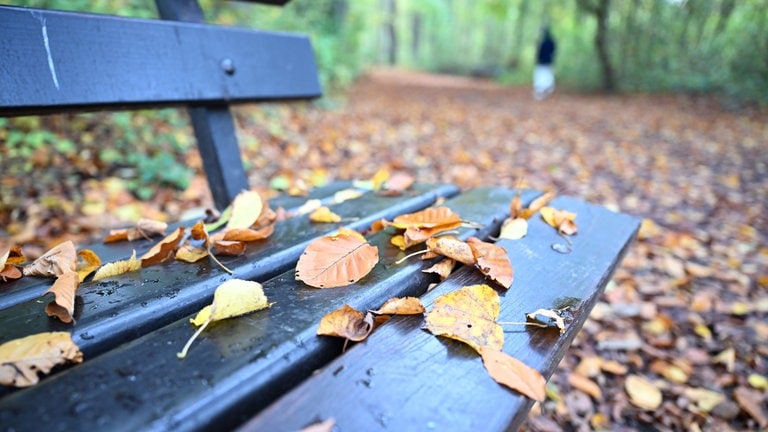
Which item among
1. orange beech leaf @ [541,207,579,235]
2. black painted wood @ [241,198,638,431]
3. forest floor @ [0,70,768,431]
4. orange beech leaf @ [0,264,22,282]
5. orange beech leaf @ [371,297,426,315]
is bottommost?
forest floor @ [0,70,768,431]

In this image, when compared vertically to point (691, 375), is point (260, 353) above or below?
above

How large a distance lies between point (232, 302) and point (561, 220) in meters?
0.77

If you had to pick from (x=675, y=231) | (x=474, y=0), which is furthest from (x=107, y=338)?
(x=474, y=0)

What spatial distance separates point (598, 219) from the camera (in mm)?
1128

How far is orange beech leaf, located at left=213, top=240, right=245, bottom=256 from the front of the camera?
0.86 metres

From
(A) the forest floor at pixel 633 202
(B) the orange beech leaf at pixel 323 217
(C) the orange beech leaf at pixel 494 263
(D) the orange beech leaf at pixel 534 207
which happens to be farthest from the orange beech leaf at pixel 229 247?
(A) the forest floor at pixel 633 202

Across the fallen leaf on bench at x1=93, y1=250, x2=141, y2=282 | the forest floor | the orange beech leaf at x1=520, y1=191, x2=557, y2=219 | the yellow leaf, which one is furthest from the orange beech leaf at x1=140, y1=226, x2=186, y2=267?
the yellow leaf

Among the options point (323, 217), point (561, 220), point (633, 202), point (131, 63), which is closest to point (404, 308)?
point (323, 217)

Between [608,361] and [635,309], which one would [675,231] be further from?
[608,361]

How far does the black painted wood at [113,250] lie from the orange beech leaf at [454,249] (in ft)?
1.72

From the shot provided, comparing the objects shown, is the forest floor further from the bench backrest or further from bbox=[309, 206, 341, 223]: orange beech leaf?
the bench backrest

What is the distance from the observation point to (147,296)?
702mm

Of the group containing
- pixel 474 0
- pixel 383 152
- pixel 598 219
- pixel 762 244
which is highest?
pixel 474 0

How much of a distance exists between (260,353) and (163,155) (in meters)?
2.34
